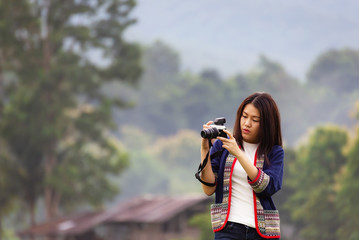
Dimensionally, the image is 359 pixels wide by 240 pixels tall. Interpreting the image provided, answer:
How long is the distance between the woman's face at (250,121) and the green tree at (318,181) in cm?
3782

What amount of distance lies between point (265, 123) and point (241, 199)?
1.70 ft

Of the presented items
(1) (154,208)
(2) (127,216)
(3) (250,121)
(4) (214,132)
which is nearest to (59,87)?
(2) (127,216)

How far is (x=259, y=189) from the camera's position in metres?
4.92

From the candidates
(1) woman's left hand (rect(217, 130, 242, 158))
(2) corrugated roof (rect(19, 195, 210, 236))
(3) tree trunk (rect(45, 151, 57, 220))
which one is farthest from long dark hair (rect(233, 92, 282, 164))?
(3) tree trunk (rect(45, 151, 57, 220))

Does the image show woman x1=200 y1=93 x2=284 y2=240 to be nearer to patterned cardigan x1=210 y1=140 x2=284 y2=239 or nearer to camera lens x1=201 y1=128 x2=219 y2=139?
patterned cardigan x1=210 y1=140 x2=284 y2=239

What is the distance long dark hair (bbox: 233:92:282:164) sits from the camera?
5.05 m

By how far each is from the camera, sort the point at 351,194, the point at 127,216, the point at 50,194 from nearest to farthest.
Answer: the point at 351,194 < the point at 50,194 < the point at 127,216

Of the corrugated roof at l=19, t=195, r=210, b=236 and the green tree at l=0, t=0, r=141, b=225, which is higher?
the green tree at l=0, t=0, r=141, b=225

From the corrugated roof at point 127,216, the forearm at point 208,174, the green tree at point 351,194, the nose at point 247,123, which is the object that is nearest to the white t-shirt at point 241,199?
the forearm at point 208,174

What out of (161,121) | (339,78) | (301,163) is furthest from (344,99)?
(301,163)

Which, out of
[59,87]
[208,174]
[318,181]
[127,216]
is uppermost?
[59,87]

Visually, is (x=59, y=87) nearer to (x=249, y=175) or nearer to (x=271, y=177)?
(x=271, y=177)

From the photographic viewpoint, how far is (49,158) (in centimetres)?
4256

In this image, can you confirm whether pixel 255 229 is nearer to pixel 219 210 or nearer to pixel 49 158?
pixel 219 210
